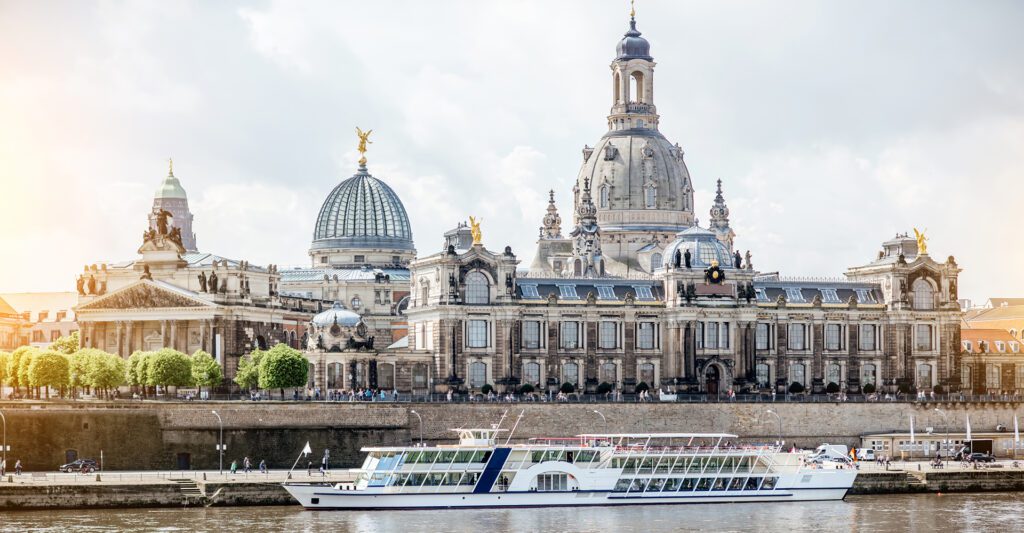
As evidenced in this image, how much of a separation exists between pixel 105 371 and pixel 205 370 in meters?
7.25

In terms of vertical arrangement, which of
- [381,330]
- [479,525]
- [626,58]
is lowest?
[479,525]

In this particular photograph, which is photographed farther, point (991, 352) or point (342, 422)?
point (991, 352)

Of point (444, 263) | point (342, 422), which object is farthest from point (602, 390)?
point (342, 422)

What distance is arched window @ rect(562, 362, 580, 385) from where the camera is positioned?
488ft

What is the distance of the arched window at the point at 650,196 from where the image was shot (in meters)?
172

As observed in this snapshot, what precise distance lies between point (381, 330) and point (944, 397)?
5198 cm

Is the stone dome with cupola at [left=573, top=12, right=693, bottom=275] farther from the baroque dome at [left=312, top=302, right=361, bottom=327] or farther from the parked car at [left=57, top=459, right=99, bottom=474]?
the parked car at [left=57, top=459, right=99, bottom=474]

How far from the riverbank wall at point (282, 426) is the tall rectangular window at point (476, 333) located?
12.7 m

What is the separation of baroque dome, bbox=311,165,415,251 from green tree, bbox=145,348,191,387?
142 feet

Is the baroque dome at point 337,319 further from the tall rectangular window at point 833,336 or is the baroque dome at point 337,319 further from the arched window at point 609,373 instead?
the tall rectangular window at point 833,336

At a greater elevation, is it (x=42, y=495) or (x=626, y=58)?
(x=626, y=58)

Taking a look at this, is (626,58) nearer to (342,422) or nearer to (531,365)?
(531,365)

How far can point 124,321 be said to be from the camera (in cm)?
15550

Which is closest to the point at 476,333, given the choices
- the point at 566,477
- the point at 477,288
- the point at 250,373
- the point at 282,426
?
the point at 477,288
